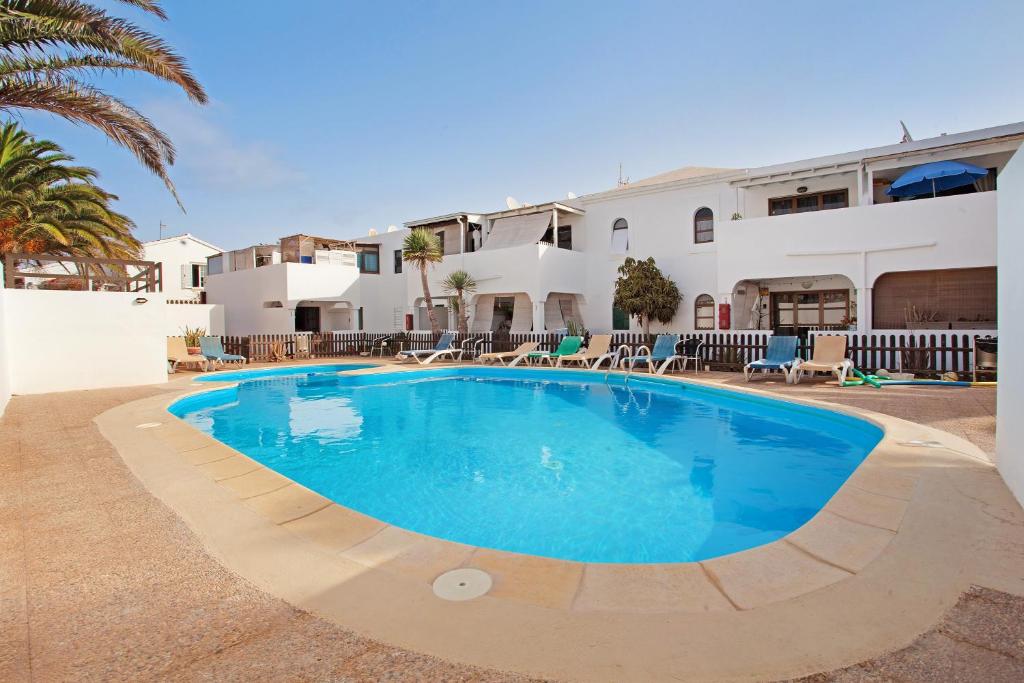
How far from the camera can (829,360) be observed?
11859mm

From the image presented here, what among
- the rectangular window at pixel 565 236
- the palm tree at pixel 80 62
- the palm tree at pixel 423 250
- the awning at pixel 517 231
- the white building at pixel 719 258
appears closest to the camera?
the palm tree at pixel 80 62

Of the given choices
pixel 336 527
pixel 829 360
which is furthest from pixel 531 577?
pixel 829 360

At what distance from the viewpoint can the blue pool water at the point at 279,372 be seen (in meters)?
14.4

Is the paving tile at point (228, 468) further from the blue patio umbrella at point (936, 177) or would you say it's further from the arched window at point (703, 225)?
the arched window at point (703, 225)

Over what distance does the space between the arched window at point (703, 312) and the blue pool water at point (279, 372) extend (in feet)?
37.3

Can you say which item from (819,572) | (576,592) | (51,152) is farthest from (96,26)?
(51,152)

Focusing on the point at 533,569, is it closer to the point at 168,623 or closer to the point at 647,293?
the point at 168,623

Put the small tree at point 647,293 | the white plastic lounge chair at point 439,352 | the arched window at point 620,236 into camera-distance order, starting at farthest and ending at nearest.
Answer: the arched window at point 620,236
the white plastic lounge chair at point 439,352
the small tree at point 647,293

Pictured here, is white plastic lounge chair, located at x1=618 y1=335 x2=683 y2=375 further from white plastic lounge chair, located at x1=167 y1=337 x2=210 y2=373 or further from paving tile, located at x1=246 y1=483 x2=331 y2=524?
white plastic lounge chair, located at x1=167 y1=337 x2=210 y2=373

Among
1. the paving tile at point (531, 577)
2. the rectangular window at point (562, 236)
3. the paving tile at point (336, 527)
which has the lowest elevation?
the paving tile at point (531, 577)

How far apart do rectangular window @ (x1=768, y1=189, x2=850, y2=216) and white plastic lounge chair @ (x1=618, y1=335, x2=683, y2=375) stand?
6.15 meters

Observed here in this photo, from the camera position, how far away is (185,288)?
3048 cm

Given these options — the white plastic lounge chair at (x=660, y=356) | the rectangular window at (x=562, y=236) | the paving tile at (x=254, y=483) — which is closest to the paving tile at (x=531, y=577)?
the paving tile at (x=254, y=483)

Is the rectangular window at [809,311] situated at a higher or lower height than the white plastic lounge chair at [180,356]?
higher
